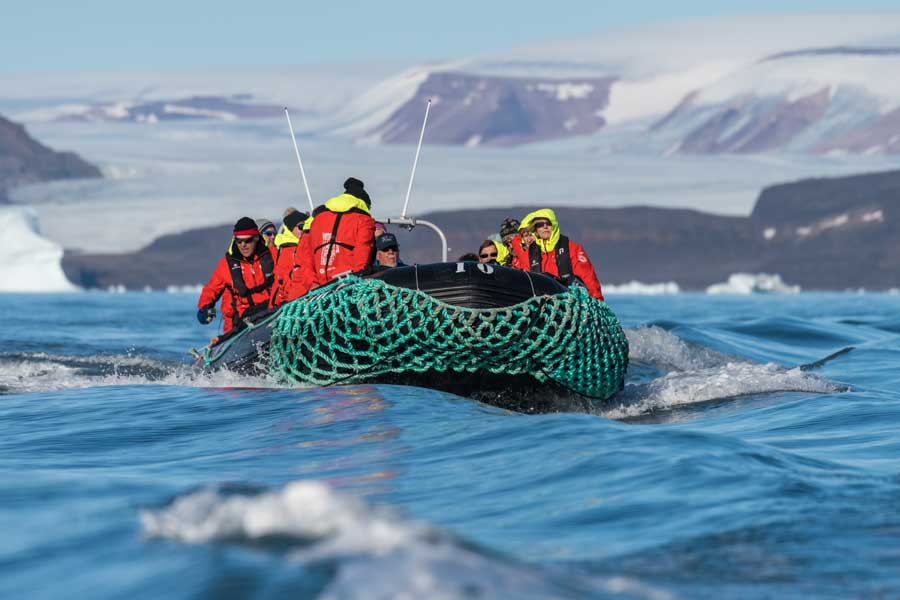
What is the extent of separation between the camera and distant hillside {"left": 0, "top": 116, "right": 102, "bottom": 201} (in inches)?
7219

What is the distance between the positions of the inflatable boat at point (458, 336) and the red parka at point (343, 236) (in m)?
0.41

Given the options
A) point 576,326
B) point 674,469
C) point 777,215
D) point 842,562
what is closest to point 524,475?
point 674,469

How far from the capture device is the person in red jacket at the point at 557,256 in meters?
11.1

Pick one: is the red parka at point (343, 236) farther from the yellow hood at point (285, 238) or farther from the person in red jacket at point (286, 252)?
the yellow hood at point (285, 238)

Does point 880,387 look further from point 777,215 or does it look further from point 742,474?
point 777,215

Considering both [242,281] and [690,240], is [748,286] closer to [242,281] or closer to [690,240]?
[690,240]

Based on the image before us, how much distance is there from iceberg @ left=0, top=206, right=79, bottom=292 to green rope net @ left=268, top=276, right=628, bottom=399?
68.1 meters

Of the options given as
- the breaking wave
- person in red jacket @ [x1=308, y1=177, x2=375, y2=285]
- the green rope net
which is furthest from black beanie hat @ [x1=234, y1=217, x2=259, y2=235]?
the breaking wave

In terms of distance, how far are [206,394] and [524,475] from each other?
461 cm

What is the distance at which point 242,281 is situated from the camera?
11641 mm

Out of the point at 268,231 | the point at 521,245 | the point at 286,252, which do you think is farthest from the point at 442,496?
the point at 268,231

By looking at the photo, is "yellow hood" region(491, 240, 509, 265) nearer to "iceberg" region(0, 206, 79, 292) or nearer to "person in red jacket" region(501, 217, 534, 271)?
"person in red jacket" region(501, 217, 534, 271)

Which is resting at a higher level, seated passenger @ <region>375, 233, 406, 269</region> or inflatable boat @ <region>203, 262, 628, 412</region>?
seated passenger @ <region>375, 233, 406, 269</region>

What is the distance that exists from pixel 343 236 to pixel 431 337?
1.33m
